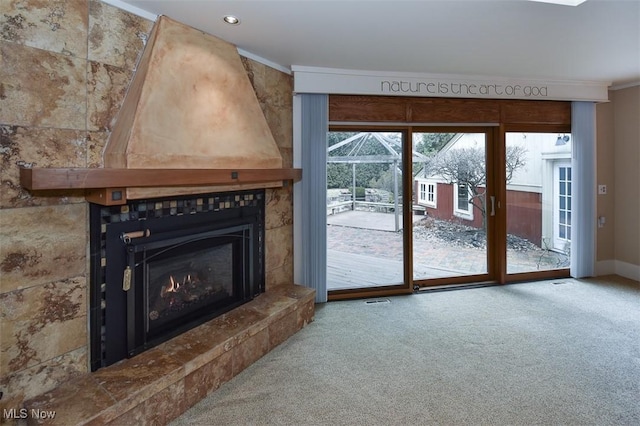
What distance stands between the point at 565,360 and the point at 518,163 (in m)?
2.61

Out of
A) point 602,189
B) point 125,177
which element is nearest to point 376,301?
point 125,177

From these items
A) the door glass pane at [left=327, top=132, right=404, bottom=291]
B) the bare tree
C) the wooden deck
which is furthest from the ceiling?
the wooden deck

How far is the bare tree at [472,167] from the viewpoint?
13.6ft

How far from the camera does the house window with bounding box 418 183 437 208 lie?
4113mm

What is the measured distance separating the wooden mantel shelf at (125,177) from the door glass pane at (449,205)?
7.58ft

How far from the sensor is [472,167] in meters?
4.25

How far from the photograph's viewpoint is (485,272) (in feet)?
14.3

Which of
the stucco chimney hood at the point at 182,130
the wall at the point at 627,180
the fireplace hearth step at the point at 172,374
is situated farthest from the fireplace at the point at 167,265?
the wall at the point at 627,180

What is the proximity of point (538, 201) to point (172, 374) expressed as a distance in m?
4.60

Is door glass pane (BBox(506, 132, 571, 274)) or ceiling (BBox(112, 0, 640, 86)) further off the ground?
ceiling (BBox(112, 0, 640, 86))

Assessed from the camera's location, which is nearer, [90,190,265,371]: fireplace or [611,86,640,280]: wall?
[90,190,265,371]: fireplace

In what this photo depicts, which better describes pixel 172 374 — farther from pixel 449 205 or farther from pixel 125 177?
pixel 449 205

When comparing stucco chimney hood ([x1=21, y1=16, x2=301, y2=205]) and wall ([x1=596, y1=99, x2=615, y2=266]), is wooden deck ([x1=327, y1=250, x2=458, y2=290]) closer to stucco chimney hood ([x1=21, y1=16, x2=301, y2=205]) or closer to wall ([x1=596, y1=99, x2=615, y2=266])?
stucco chimney hood ([x1=21, y1=16, x2=301, y2=205])

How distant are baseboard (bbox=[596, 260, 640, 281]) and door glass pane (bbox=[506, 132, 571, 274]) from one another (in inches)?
18.6
